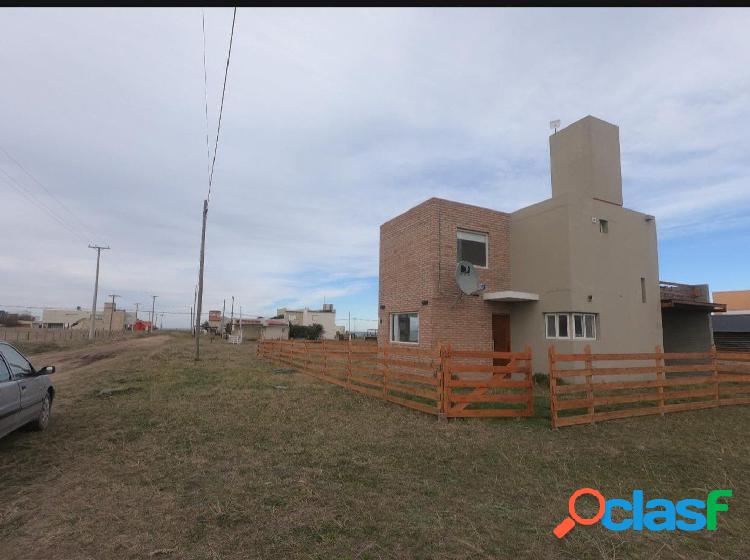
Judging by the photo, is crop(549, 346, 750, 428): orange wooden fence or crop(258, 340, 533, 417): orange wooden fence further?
crop(258, 340, 533, 417): orange wooden fence

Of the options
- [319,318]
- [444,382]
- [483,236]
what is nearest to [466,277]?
[483,236]

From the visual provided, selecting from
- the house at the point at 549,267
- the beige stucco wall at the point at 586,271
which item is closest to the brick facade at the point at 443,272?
the house at the point at 549,267

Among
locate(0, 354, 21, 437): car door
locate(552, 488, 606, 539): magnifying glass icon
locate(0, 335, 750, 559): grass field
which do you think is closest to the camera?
locate(0, 335, 750, 559): grass field

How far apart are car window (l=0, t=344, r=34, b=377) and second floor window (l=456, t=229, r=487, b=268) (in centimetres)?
1180

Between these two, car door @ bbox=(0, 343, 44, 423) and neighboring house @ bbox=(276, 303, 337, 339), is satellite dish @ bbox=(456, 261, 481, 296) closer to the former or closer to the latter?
car door @ bbox=(0, 343, 44, 423)

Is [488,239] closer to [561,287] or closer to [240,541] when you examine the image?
[561,287]

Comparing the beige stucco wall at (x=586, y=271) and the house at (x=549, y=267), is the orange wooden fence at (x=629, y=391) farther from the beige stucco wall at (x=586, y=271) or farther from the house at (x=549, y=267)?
the house at (x=549, y=267)

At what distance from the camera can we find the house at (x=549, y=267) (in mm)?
13547

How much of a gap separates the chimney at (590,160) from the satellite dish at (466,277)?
4237 millimetres

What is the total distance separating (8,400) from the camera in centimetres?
546

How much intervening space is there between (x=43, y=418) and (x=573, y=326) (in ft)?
→ 44.9

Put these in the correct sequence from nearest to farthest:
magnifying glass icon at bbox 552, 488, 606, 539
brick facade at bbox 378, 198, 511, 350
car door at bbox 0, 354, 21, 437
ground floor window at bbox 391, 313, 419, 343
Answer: magnifying glass icon at bbox 552, 488, 606, 539 → car door at bbox 0, 354, 21, 437 → brick facade at bbox 378, 198, 511, 350 → ground floor window at bbox 391, 313, 419, 343

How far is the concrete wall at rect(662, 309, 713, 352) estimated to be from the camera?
59.0 ft

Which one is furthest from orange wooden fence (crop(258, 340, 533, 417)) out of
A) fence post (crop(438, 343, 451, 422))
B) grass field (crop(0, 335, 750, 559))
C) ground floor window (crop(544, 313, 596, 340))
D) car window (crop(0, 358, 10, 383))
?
car window (crop(0, 358, 10, 383))
